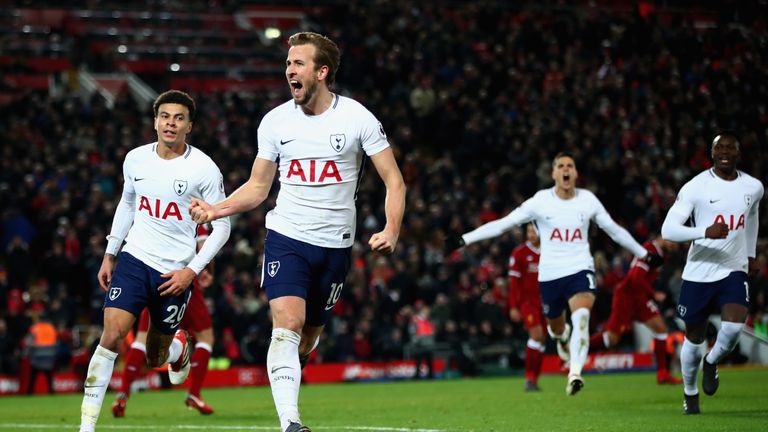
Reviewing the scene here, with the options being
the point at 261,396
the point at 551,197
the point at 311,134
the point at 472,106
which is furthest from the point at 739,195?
the point at 472,106

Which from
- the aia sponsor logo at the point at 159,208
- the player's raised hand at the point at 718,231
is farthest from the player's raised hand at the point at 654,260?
the aia sponsor logo at the point at 159,208

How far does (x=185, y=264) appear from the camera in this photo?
10.7 metres

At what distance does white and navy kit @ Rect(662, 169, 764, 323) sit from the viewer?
39.0ft

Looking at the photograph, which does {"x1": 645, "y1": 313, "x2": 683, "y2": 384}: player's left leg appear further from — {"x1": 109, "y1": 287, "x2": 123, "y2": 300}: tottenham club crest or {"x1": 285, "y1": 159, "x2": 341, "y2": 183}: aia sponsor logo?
{"x1": 285, "y1": 159, "x2": 341, "y2": 183}: aia sponsor logo

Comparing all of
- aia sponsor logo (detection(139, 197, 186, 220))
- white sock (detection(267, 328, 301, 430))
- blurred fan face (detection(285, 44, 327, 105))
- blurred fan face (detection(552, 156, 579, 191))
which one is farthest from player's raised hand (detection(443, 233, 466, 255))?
white sock (detection(267, 328, 301, 430))

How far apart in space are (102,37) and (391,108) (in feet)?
35.3

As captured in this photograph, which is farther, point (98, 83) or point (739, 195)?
point (98, 83)

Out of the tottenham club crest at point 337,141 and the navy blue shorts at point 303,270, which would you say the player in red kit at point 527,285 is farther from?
the tottenham club crest at point 337,141

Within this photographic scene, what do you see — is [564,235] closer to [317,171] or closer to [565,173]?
[565,173]

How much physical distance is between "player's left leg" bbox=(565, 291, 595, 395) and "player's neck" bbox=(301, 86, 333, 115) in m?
6.48

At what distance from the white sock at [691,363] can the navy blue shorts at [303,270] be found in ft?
15.3

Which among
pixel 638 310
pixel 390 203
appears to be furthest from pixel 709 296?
pixel 638 310

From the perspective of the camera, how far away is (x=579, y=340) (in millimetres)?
14688

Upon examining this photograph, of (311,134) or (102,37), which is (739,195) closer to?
(311,134)
